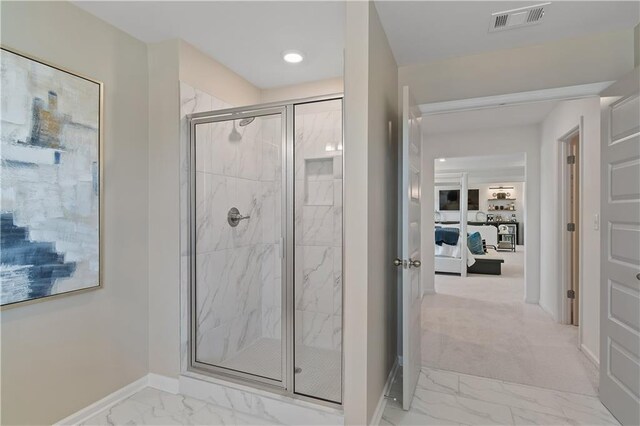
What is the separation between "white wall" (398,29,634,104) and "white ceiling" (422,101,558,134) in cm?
124

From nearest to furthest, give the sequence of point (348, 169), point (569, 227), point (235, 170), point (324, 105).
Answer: point (348, 169) < point (324, 105) < point (235, 170) < point (569, 227)

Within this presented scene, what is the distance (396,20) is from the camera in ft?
6.69

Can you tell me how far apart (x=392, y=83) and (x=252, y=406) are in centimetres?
241

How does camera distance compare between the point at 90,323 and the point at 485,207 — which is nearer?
the point at 90,323

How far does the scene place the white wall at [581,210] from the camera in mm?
2834

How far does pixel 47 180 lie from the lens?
5.81 feet

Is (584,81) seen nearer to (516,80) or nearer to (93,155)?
(516,80)

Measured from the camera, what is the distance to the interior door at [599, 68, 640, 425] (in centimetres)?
Answer: 184

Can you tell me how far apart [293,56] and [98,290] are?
2.10 m

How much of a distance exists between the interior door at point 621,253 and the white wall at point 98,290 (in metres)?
3.04

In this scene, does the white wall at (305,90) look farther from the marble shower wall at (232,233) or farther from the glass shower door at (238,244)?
the glass shower door at (238,244)

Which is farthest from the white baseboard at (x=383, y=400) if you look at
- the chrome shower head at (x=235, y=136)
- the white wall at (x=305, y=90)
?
the white wall at (x=305, y=90)

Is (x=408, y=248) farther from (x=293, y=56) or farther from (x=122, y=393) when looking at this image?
(x=122, y=393)

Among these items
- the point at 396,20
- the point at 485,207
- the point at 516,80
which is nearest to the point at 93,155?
the point at 396,20
